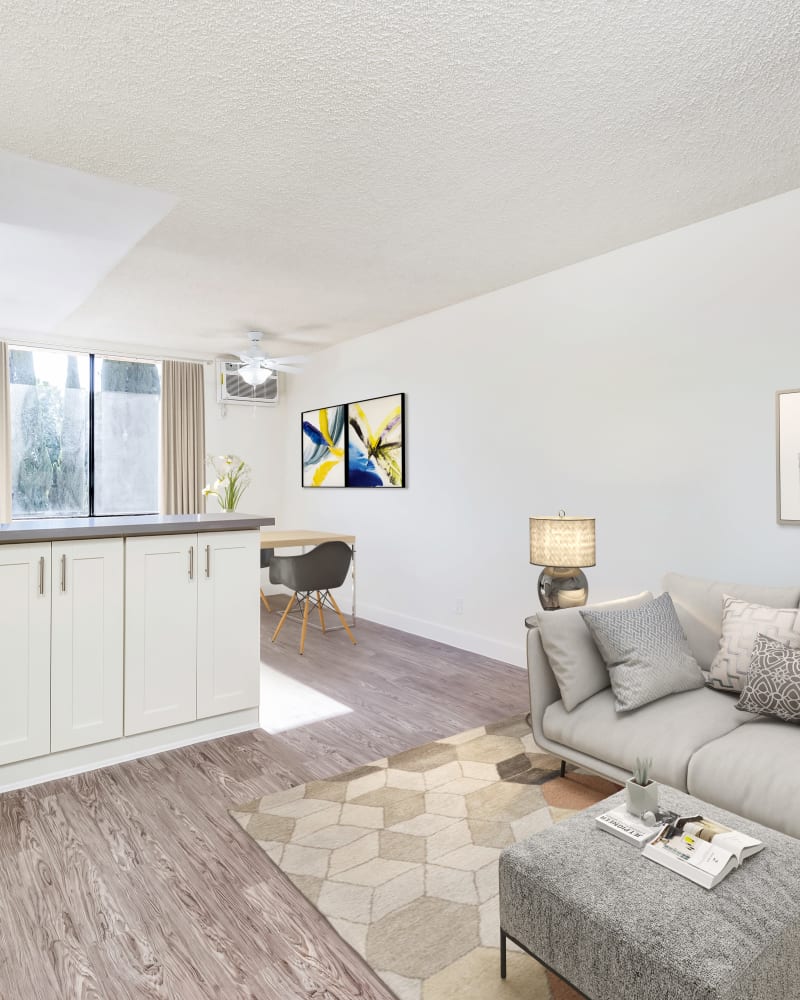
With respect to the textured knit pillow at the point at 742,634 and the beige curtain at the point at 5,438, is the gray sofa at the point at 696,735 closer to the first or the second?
the textured knit pillow at the point at 742,634

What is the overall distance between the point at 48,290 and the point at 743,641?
4712 mm

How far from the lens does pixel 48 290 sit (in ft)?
14.5

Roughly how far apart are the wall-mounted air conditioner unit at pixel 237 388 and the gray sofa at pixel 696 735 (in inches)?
188

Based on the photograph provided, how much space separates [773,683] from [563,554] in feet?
3.63

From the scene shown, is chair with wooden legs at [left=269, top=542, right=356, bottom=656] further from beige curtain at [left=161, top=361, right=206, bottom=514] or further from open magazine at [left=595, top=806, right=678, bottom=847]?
open magazine at [left=595, top=806, right=678, bottom=847]

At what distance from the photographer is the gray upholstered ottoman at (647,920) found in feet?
3.98

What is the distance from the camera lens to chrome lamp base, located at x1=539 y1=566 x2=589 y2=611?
3.23 metres

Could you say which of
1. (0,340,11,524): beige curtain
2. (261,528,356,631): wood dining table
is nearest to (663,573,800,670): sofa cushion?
(261,528,356,631): wood dining table

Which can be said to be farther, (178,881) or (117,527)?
(117,527)

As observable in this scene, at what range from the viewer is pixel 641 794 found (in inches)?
65.0

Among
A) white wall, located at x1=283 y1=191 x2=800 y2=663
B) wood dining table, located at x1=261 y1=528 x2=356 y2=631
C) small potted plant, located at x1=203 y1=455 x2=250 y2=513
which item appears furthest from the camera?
small potted plant, located at x1=203 y1=455 x2=250 y2=513

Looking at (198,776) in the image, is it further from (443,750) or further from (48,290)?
(48,290)

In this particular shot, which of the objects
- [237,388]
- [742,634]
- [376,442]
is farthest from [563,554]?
[237,388]

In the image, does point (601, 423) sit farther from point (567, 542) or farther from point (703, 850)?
point (703, 850)
